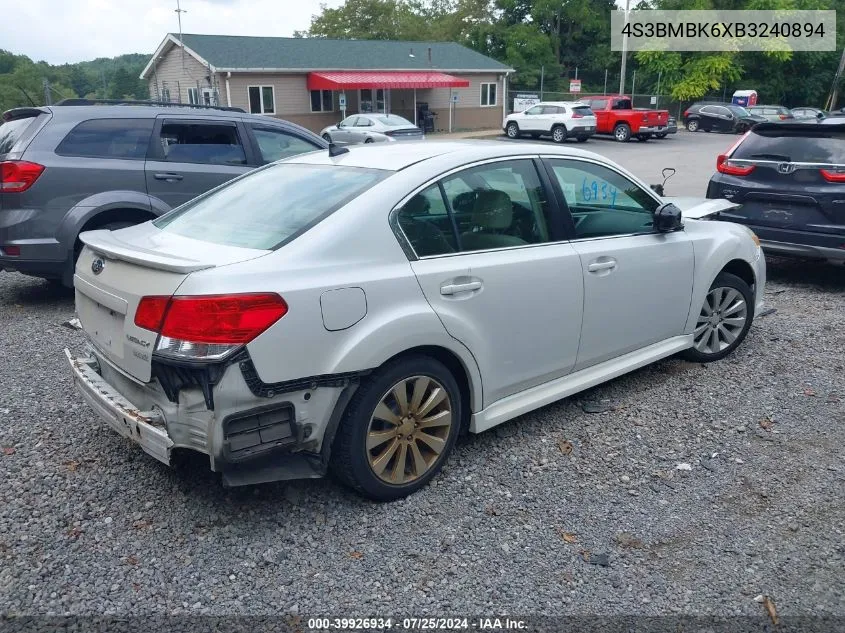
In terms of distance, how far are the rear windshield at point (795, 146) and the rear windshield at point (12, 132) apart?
269 inches

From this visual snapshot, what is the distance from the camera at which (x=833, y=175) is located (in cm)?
687

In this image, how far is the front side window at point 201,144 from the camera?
6.98 m

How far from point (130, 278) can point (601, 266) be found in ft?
8.13

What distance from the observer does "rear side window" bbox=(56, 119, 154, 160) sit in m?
6.42

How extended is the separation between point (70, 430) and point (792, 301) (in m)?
6.28

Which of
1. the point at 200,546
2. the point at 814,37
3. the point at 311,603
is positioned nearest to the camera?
the point at 311,603

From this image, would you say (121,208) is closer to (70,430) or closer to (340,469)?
(70,430)

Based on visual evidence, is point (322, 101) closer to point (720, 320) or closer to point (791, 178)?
point (791, 178)

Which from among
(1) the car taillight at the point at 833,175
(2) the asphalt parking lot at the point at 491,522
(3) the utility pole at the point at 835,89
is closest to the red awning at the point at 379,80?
(3) the utility pole at the point at 835,89

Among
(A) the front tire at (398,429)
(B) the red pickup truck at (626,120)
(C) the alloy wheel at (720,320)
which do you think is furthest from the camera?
(B) the red pickup truck at (626,120)

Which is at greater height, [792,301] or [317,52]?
[317,52]

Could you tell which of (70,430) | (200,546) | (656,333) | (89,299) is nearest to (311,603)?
(200,546)

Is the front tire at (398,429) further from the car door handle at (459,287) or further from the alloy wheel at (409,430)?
the car door handle at (459,287)

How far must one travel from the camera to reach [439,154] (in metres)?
3.76
